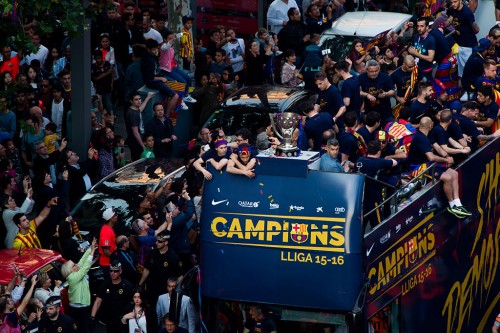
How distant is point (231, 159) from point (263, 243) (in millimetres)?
1004

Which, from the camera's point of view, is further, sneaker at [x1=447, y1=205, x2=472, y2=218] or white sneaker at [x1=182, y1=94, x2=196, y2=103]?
white sneaker at [x1=182, y1=94, x2=196, y2=103]

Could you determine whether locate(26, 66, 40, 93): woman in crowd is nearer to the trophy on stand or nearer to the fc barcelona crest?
the trophy on stand

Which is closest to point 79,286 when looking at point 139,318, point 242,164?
point 139,318

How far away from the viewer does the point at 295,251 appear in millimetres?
14188

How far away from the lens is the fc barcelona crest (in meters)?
14.2

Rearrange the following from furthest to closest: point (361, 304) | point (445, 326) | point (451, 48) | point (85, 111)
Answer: point (451, 48)
point (85, 111)
point (445, 326)
point (361, 304)

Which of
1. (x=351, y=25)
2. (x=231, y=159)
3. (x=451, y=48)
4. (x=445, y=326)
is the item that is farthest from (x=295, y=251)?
(x=351, y=25)

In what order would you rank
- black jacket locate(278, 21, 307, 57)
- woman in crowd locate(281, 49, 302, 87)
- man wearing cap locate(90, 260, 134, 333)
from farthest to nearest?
black jacket locate(278, 21, 307, 57) < woman in crowd locate(281, 49, 302, 87) < man wearing cap locate(90, 260, 134, 333)

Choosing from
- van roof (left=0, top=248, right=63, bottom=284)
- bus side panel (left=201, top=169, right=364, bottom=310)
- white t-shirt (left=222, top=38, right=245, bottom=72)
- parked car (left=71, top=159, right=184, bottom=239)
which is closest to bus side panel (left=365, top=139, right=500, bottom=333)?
bus side panel (left=201, top=169, right=364, bottom=310)

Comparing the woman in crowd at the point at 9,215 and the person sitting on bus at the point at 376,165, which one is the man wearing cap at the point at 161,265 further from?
the person sitting on bus at the point at 376,165

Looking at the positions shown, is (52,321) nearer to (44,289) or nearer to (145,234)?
(44,289)

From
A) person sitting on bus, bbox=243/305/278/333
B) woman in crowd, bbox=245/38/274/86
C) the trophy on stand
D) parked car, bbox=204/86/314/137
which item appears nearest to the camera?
person sitting on bus, bbox=243/305/278/333

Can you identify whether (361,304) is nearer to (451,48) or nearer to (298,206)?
(298,206)

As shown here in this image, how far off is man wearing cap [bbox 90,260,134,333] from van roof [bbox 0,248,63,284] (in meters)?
0.79
